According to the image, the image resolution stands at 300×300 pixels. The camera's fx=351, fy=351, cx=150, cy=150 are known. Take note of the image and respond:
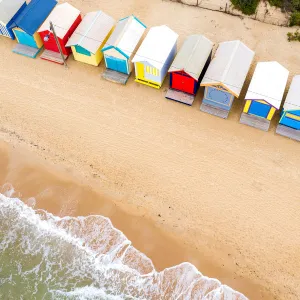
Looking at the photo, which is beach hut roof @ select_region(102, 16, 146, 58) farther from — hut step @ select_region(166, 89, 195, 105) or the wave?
the wave

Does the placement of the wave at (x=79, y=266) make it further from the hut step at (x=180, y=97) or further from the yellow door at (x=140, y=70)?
the yellow door at (x=140, y=70)

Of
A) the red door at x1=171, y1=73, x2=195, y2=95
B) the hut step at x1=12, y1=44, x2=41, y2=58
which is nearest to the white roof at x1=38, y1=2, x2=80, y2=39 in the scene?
the hut step at x1=12, y1=44, x2=41, y2=58

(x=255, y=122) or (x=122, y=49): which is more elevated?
(x=122, y=49)

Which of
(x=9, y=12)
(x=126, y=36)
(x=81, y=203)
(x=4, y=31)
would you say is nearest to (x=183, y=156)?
(x=81, y=203)

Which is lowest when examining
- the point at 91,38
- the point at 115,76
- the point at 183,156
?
the point at 183,156

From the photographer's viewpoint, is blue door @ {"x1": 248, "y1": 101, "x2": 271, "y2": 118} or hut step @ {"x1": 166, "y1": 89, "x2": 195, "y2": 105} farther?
hut step @ {"x1": 166, "y1": 89, "x2": 195, "y2": 105}

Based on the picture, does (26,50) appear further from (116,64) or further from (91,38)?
(116,64)

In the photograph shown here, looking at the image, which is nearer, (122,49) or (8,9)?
(122,49)

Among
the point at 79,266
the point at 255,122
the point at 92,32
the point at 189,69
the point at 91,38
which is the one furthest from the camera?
the point at 92,32
